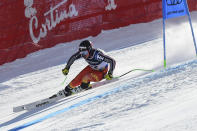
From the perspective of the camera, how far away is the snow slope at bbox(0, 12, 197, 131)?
184 inches

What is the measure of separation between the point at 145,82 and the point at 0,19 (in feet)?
19.0

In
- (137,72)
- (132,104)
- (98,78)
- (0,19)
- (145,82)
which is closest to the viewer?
(132,104)

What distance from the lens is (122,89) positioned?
6.45 m

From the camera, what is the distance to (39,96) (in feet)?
26.1

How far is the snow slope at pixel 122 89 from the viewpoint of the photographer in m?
4.67

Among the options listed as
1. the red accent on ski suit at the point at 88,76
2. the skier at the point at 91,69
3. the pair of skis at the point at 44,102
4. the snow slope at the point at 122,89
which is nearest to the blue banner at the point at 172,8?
the snow slope at the point at 122,89

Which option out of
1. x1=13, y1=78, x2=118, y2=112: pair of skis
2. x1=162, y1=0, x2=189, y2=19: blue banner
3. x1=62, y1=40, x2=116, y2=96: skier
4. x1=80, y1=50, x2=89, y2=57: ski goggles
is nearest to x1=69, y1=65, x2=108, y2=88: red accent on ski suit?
x1=62, y1=40, x2=116, y2=96: skier

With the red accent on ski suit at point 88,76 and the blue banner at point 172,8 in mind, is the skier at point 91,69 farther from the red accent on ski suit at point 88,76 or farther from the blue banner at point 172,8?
the blue banner at point 172,8

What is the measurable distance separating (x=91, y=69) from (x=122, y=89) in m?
1.27

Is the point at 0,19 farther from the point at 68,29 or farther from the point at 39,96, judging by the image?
the point at 39,96

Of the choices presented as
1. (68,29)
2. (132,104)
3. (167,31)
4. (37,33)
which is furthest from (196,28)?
(132,104)

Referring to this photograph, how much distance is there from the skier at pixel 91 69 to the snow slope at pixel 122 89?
19cm

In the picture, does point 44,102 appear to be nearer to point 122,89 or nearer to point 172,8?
point 122,89

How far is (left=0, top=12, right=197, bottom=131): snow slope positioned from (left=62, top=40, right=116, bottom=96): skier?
0.62 ft
